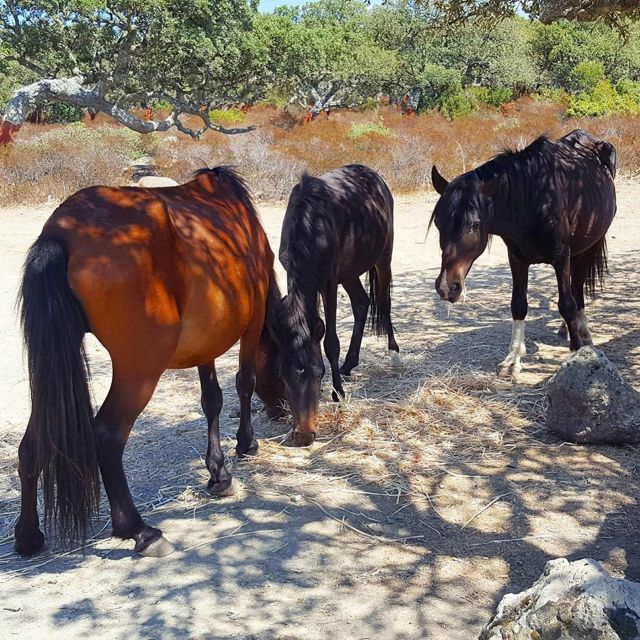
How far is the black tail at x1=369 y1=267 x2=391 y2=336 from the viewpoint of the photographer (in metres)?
6.46

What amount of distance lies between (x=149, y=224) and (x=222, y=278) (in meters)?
0.48

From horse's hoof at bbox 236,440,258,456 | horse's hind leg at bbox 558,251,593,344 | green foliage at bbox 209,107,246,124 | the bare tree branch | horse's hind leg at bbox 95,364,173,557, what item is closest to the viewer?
horse's hind leg at bbox 95,364,173,557

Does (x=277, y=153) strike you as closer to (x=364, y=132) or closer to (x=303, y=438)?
(x=364, y=132)

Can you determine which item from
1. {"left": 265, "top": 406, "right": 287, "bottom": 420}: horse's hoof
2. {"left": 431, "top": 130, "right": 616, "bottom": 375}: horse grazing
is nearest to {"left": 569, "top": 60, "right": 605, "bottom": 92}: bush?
{"left": 431, "top": 130, "right": 616, "bottom": 375}: horse grazing

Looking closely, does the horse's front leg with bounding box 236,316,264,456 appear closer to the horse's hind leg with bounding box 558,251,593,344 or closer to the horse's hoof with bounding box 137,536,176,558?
the horse's hoof with bounding box 137,536,176,558

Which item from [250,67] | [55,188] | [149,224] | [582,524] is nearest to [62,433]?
[149,224]

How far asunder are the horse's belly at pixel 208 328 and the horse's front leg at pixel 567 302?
118 inches

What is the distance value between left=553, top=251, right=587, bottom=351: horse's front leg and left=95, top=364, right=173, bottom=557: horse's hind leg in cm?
368

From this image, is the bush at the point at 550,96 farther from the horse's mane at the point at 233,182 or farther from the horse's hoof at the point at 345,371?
the horse's mane at the point at 233,182

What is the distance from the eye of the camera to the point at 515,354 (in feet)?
19.5

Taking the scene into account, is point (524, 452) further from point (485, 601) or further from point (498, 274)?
point (498, 274)

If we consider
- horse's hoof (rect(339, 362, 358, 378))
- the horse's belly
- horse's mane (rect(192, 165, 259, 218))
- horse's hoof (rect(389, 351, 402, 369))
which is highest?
horse's mane (rect(192, 165, 259, 218))

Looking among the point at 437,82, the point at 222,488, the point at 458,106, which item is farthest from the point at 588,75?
the point at 222,488

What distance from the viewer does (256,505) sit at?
12.7ft
